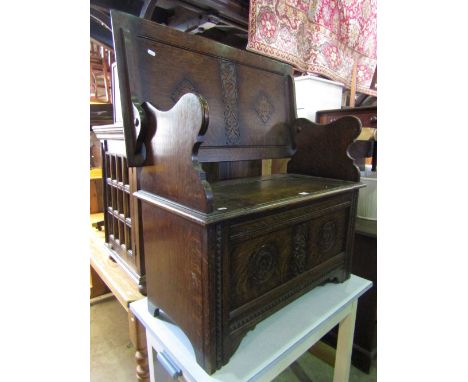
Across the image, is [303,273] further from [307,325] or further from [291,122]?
[291,122]

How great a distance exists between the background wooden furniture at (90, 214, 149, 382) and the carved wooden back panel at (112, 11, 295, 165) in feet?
2.07

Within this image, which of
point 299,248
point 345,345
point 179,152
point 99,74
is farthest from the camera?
point 99,74

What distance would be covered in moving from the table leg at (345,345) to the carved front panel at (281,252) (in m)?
0.30

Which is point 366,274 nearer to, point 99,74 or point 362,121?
point 362,121

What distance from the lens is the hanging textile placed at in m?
1.54

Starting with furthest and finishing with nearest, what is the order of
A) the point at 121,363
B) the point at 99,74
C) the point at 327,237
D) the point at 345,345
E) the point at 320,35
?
the point at 99,74, the point at 320,35, the point at 121,363, the point at 345,345, the point at 327,237

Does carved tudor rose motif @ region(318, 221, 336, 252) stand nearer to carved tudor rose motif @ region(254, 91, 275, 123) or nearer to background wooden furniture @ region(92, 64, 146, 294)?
carved tudor rose motif @ region(254, 91, 275, 123)

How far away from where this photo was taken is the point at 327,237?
42.2 inches

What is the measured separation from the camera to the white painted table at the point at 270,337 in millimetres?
772

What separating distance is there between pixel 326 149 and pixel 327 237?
1.28 feet

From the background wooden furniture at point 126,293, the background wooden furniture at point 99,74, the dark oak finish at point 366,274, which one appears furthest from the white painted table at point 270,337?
the background wooden furniture at point 99,74

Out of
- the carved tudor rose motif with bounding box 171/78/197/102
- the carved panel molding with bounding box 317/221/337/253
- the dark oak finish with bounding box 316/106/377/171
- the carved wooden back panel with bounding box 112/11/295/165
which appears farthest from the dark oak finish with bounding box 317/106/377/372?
the carved tudor rose motif with bounding box 171/78/197/102

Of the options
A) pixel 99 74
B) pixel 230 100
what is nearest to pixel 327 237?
pixel 230 100

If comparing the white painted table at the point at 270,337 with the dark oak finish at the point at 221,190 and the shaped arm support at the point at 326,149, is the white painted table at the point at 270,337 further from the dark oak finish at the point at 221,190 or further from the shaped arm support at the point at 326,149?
the shaped arm support at the point at 326,149
